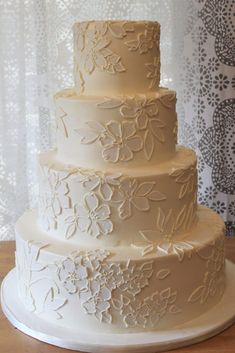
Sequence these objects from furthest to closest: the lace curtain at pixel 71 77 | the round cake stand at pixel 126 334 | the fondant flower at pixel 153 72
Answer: the lace curtain at pixel 71 77, the fondant flower at pixel 153 72, the round cake stand at pixel 126 334

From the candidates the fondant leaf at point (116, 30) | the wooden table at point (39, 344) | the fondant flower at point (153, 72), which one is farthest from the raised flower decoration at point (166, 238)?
the fondant leaf at point (116, 30)

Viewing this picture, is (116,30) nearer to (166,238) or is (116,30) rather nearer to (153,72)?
(153,72)

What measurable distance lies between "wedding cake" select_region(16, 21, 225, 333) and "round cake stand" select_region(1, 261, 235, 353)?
24 millimetres

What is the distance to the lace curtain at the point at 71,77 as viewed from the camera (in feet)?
6.93

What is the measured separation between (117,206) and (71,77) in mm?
982

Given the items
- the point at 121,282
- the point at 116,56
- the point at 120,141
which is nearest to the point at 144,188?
the point at 120,141

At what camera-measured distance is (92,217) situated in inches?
52.9

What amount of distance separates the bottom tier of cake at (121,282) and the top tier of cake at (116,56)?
1.37 ft

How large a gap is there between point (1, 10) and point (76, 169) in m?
1.04

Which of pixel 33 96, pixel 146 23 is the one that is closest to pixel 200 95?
pixel 33 96

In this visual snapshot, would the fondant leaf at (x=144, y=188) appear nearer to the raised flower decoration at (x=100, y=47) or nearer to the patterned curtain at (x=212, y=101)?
the raised flower decoration at (x=100, y=47)

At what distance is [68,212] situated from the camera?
4.50 ft

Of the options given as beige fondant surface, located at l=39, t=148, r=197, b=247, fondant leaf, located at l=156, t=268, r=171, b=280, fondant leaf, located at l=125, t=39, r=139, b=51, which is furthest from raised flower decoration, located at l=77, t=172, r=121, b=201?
fondant leaf, located at l=125, t=39, r=139, b=51

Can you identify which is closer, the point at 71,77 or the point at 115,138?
the point at 115,138
